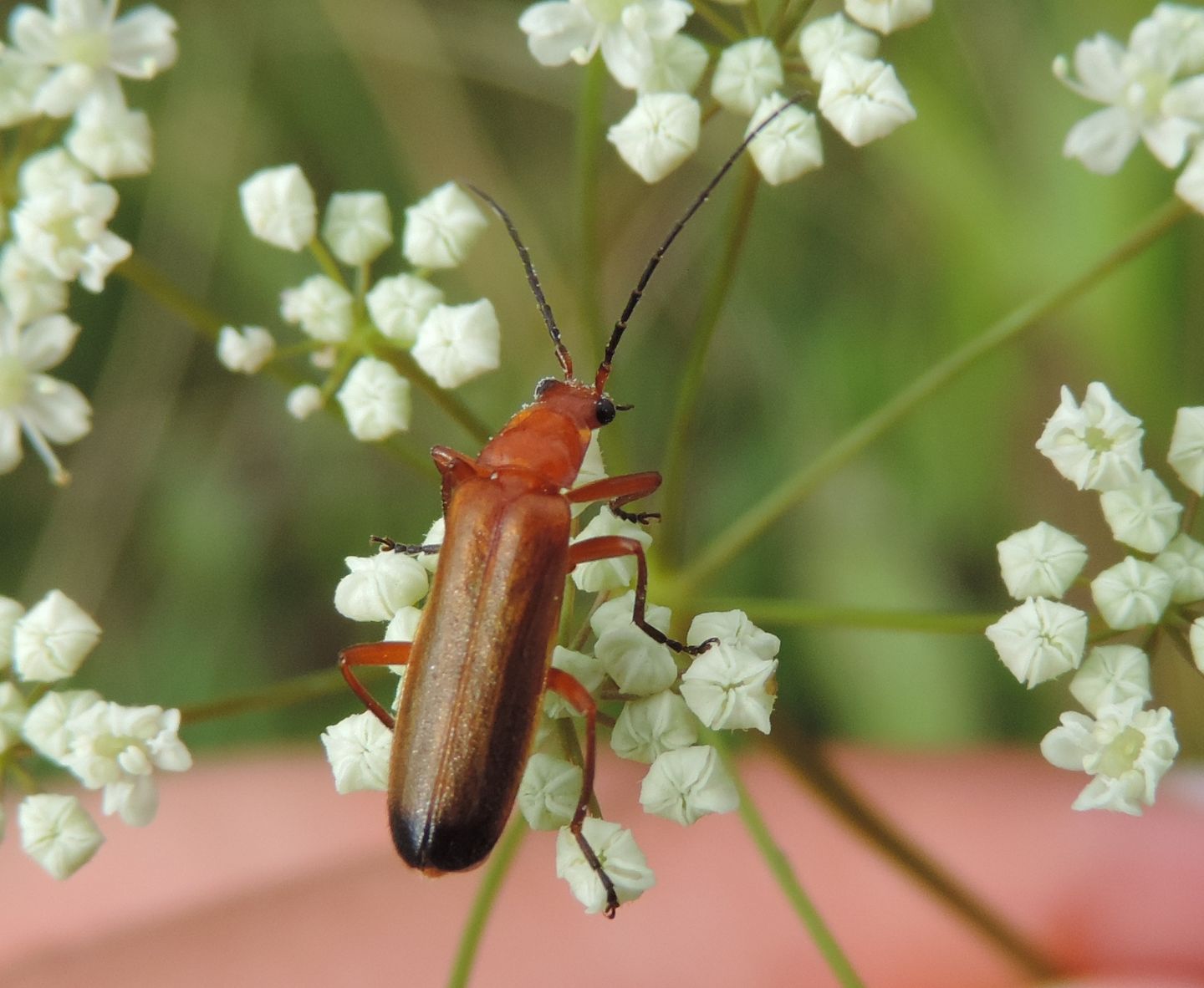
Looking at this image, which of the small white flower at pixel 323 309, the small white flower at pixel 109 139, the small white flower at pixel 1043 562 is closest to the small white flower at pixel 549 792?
the small white flower at pixel 1043 562

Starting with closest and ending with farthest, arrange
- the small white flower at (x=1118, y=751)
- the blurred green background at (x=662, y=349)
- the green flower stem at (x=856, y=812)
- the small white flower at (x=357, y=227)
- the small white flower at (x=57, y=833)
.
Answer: the small white flower at (x=1118, y=751), the small white flower at (x=57, y=833), the small white flower at (x=357, y=227), the green flower stem at (x=856, y=812), the blurred green background at (x=662, y=349)

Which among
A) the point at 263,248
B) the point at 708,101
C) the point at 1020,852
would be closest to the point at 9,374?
the point at 708,101

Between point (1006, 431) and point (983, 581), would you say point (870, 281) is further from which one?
point (983, 581)

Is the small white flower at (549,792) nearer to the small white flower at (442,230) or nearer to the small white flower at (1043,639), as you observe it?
the small white flower at (1043,639)

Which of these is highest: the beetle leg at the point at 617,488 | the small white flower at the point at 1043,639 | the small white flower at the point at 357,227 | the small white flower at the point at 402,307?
the small white flower at the point at 357,227

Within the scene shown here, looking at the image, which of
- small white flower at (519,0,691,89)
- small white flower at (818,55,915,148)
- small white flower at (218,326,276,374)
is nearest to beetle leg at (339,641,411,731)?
small white flower at (218,326,276,374)

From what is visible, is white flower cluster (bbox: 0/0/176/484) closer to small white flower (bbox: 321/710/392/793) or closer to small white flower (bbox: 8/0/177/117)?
small white flower (bbox: 8/0/177/117)

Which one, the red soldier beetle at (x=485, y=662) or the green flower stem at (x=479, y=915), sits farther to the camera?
the green flower stem at (x=479, y=915)
